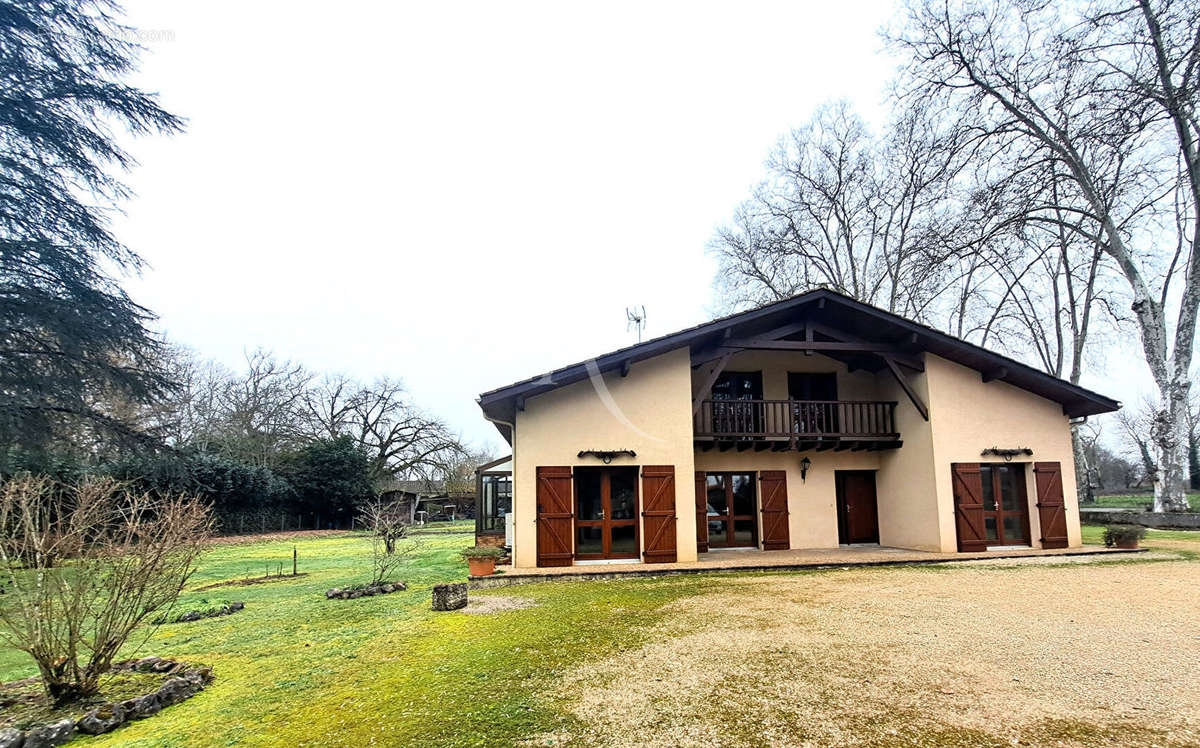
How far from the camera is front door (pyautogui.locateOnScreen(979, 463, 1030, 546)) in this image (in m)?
12.1

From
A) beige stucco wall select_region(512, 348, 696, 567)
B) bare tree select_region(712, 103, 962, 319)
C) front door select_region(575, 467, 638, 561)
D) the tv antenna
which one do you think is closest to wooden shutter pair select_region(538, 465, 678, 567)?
beige stucco wall select_region(512, 348, 696, 567)

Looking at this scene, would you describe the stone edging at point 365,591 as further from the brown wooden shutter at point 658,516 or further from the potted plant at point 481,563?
the brown wooden shutter at point 658,516

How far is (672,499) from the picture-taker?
431 inches

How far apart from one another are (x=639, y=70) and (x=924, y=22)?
9.41 metres

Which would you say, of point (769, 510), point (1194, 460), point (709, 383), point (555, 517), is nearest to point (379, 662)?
point (555, 517)

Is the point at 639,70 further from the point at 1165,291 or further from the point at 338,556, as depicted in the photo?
the point at 1165,291

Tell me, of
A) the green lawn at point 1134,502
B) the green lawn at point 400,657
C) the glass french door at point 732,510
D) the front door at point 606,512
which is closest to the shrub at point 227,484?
the green lawn at point 400,657

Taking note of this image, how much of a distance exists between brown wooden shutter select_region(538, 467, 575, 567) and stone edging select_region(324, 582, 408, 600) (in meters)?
2.52

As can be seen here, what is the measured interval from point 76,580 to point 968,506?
45.6 feet

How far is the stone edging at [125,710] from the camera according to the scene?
143 inches

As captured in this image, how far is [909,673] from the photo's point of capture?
4.58m

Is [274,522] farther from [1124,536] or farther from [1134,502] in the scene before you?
[1134,502]

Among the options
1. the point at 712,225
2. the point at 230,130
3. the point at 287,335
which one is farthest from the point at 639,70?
the point at 287,335

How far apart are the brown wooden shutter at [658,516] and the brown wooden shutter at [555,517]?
1.43m
